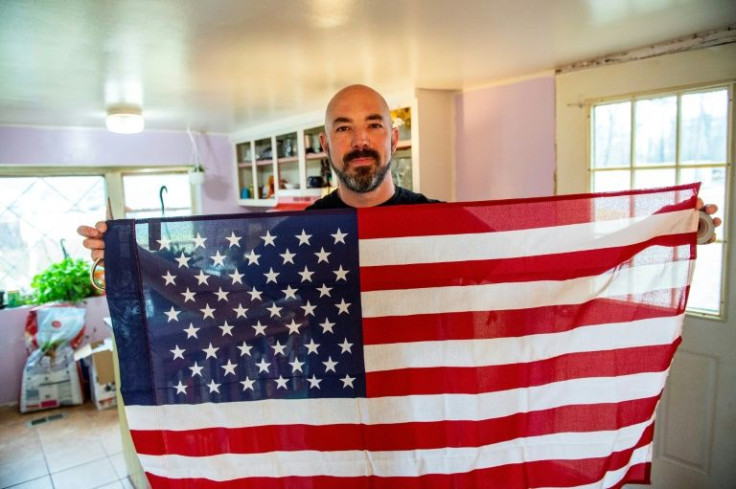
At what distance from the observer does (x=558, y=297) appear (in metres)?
1.25

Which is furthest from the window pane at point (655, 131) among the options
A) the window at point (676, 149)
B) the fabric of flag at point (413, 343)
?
the fabric of flag at point (413, 343)

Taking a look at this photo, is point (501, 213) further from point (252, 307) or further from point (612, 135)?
point (612, 135)

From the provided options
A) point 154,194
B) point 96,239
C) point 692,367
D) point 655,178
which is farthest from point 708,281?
point 154,194

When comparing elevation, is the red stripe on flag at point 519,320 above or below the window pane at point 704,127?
below

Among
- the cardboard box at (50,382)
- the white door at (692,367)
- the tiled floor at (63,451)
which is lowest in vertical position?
the tiled floor at (63,451)

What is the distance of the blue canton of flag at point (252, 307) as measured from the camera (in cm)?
119

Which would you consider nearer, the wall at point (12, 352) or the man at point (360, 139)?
the man at point (360, 139)

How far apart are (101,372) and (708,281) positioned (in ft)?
13.2

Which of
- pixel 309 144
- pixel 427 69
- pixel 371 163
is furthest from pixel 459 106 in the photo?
pixel 371 163

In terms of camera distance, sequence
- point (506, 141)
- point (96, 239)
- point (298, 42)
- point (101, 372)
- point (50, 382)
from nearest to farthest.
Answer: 1. point (96, 239)
2. point (298, 42)
3. point (506, 141)
4. point (101, 372)
5. point (50, 382)

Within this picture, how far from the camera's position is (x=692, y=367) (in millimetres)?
2107

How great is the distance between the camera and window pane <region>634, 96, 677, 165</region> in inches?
81.9

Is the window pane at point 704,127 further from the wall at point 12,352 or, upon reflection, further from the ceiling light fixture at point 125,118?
the wall at point 12,352

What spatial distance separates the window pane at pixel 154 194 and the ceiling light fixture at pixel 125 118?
1041 millimetres
